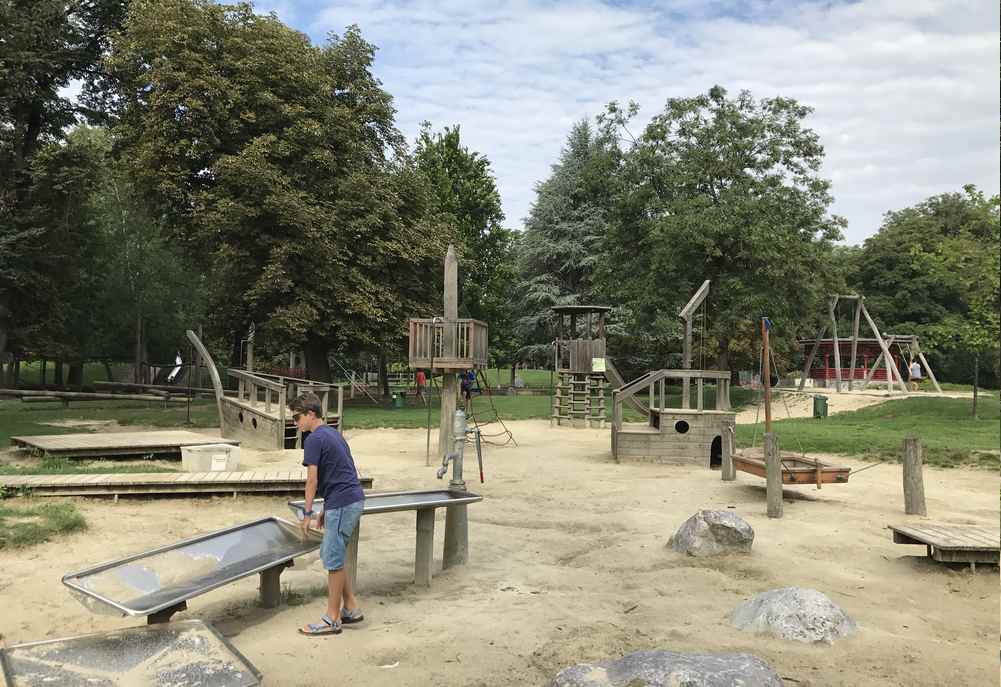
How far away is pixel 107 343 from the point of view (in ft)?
130

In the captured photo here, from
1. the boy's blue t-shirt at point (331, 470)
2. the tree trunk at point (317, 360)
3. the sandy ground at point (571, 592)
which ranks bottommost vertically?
the sandy ground at point (571, 592)

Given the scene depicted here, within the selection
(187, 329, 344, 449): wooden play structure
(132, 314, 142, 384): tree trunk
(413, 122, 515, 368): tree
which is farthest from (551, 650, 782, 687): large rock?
(132, 314, 142, 384): tree trunk

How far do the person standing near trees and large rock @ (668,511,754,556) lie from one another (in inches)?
150

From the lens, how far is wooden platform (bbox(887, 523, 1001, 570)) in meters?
7.31

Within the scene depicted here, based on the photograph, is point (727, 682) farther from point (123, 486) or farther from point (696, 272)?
point (696, 272)

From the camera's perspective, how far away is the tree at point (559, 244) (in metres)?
43.6

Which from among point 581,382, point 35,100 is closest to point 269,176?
point 35,100

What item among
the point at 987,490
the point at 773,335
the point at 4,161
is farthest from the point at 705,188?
the point at 4,161

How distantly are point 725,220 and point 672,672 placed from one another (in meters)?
27.8

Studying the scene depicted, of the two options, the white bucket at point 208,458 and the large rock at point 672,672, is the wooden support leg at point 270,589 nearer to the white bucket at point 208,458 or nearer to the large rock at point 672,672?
the large rock at point 672,672

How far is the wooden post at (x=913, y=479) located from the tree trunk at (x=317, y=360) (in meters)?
22.2

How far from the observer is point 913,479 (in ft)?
33.3

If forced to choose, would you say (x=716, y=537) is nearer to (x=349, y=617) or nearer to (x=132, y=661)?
(x=349, y=617)

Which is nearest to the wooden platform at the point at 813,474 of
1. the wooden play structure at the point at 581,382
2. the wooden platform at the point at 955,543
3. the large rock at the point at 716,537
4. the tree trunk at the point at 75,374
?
the wooden platform at the point at 955,543
